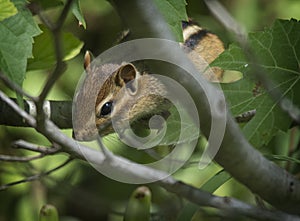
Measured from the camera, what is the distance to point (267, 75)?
5.68 ft

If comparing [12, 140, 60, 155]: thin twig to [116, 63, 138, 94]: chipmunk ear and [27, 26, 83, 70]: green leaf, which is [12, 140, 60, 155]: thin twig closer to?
[27, 26, 83, 70]: green leaf

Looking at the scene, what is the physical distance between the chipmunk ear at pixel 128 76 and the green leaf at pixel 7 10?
76 centimetres

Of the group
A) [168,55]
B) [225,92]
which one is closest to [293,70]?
[225,92]

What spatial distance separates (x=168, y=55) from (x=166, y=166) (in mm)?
785

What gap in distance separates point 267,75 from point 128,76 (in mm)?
640

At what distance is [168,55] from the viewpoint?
1.29 meters

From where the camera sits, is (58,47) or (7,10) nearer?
(58,47)

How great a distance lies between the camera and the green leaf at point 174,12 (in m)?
1.52

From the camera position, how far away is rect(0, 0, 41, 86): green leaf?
153 cm

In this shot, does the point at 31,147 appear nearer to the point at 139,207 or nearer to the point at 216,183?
the point at 139,207

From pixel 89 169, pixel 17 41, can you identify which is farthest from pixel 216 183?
pixel 89 169

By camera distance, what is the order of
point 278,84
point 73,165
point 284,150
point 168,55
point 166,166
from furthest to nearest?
point 73,165
point 284,150
point 166,166
point 278,84
point 168,55

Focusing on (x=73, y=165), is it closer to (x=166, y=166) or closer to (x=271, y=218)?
(x=166, y=166)

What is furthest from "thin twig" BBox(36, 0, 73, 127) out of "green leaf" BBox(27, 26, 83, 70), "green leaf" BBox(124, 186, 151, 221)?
"green leaf" BBox(27, 26, 83, 70)
